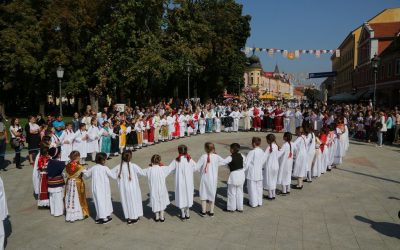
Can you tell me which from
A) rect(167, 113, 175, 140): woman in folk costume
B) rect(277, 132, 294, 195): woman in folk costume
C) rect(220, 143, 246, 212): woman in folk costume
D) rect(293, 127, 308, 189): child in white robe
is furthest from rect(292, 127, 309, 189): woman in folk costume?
rect(167, 113, 175, 140): woman in folk costume

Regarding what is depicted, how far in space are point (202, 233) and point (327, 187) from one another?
5.16 metres

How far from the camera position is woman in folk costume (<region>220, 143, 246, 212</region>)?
8.42m

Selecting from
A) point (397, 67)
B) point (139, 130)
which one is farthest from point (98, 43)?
point (397, 67)

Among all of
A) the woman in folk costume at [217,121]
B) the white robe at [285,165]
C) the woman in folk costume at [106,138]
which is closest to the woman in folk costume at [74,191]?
the white robe at [285,165]

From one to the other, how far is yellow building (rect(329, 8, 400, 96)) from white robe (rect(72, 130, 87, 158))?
60521 millimetres

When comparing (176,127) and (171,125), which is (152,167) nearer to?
(171,125)

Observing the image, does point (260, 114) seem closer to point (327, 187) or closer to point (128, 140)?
point (128, 140)

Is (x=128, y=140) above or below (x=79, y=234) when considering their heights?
above

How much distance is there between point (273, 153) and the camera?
956 cm

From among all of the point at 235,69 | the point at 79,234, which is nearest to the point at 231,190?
the point at 79,234

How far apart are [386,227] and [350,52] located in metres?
71.4

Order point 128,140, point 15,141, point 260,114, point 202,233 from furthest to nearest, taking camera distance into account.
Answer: point 260,114, point 128,140, point 15,141, point 202,233

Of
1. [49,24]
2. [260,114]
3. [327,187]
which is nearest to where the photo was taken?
[327,187]

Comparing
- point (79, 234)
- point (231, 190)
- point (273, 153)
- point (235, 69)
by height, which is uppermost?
point (235, 69)
